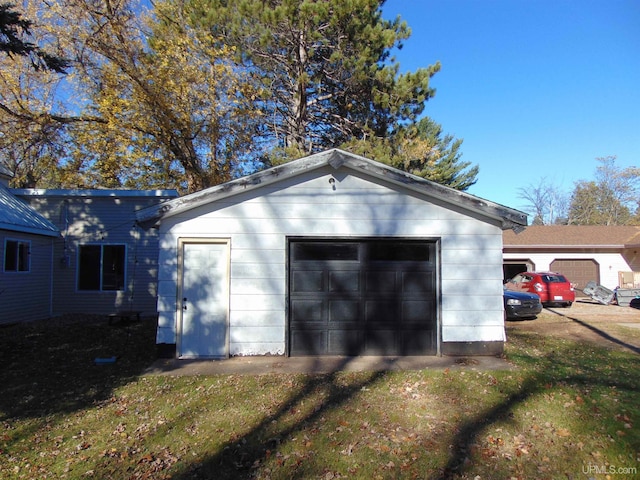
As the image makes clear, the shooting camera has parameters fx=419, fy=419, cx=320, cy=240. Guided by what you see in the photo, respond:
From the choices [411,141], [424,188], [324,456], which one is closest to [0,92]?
[411,141]

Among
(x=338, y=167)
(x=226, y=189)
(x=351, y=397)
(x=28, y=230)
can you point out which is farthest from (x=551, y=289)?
(x=28, y=230)

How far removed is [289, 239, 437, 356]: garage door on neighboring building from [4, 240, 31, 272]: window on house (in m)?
9.42

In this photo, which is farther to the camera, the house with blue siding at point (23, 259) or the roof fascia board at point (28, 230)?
the house with blue siding at point (23, 259)

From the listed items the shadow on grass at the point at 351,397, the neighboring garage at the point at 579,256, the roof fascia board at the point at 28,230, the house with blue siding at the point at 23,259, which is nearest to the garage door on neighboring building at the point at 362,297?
the shadow on grass at the point at 351,397

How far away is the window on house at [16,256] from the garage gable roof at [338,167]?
23.6 feet

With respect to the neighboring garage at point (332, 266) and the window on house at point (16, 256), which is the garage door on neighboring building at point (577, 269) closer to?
the neighboring garage at point (332, 266)

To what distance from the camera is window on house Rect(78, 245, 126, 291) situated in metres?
14.1

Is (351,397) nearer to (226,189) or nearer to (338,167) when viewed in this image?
(338,167)

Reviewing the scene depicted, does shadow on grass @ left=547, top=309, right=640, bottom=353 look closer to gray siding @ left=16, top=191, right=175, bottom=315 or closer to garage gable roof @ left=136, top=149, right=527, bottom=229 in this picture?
garage gable roof @ left=136, top=149, right=527, bottom=229

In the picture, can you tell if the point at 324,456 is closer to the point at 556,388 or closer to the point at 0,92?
the point at 556,388

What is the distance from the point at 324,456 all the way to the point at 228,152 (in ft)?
54.2

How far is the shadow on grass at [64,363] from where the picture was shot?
5887 mm

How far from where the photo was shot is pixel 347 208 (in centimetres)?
807

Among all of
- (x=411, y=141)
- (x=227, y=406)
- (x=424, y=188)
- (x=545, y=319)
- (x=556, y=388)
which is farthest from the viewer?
(x=411, y=141)
